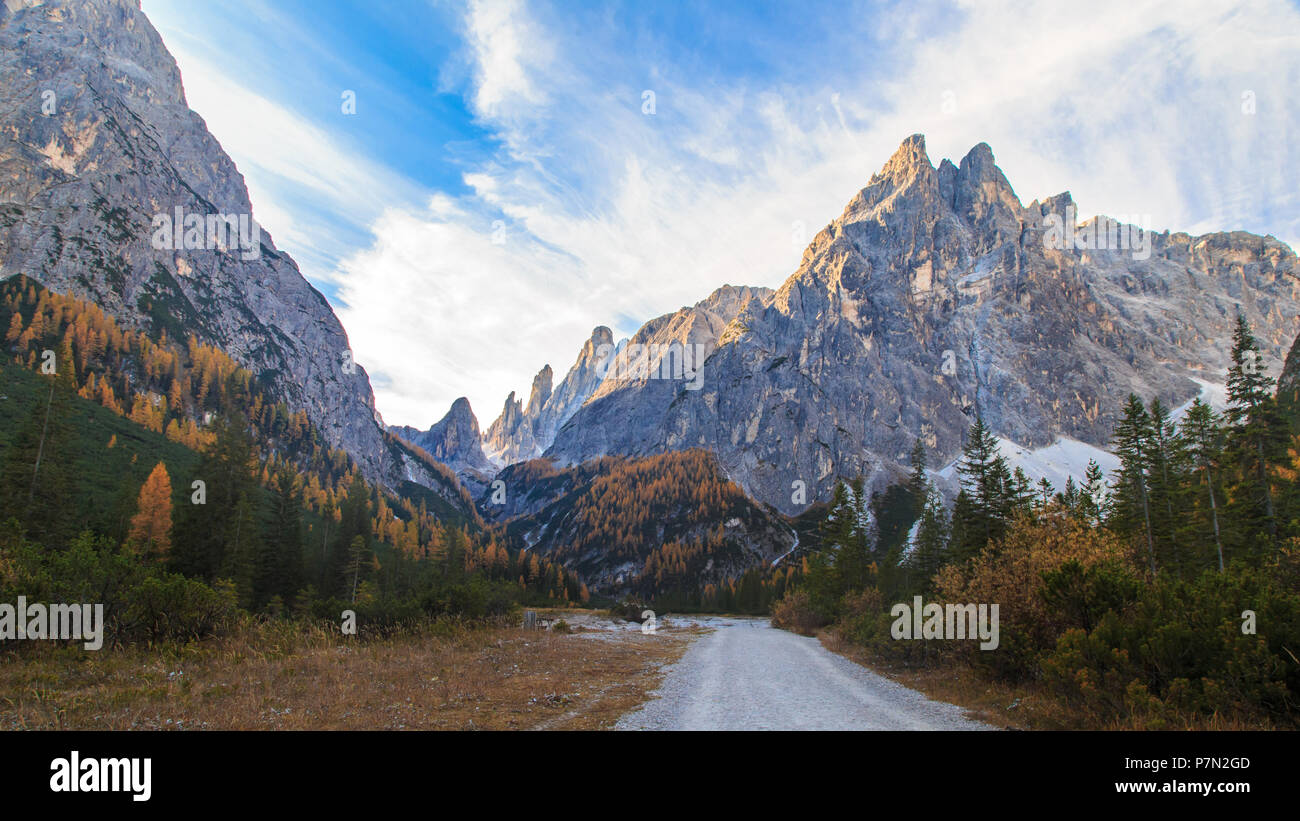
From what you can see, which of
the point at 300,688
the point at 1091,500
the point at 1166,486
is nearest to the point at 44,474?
the point at 300,688

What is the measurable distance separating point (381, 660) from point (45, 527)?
5383 centimetres

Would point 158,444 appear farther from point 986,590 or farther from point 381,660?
point 986,590

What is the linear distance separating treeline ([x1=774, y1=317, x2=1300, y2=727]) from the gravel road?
3.01 meters

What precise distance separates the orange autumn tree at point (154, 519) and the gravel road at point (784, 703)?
61.8m

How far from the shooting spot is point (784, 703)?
1474 centimetres

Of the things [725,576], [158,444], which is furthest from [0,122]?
[725,576]

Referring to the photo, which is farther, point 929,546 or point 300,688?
point 929,546

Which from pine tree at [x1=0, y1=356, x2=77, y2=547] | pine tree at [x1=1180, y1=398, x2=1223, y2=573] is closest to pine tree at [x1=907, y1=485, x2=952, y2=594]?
pine tree at [x1=1180, y1=398, x2=1223, y2=573]

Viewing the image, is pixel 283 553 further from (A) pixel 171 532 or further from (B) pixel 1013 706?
(B) pixel 1013 706

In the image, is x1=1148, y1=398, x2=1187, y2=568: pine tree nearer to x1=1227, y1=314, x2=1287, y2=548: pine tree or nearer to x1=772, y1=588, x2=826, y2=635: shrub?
x1=1227, y1=314, x2=1287, y2=548: pine tree

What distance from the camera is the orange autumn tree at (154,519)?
60.4 metres

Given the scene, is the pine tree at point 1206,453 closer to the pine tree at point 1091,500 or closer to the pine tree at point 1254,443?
the pine tree at point 1254,443

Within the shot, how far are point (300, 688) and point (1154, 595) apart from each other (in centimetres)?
2076
